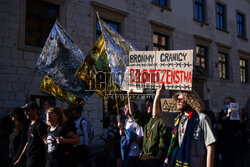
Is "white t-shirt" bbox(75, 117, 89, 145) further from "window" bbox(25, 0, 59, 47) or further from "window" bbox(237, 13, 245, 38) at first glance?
"window" bbox(237, 13, 245, 38)

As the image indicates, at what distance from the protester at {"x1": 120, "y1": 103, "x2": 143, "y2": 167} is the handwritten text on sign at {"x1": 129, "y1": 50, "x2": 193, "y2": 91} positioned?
4.42 feet

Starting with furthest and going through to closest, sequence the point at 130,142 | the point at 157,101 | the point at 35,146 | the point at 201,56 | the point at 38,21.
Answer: the point at 201,56 < the point at 38,21 < the point at 130,142 < the point at 35,146 < the point at 157,101

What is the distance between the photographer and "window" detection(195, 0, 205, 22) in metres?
18.2

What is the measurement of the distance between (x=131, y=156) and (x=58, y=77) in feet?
7.88

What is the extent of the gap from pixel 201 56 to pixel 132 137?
1310cm

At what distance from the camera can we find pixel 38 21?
10336mm

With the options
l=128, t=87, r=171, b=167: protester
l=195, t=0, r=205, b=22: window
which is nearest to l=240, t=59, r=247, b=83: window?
l=195, t=0, r=205, b=22: window

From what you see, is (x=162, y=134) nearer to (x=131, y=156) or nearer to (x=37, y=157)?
(x=131, y=156)

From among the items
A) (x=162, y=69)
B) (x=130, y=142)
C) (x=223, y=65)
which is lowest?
(x=130, y=142)

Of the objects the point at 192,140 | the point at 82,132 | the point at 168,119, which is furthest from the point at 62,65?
the point at 192,140

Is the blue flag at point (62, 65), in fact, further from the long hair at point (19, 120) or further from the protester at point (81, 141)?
the long hair at point (19, 120)

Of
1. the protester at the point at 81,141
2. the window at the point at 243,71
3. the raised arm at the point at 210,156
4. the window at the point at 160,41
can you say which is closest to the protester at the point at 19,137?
the protester at the point at 81,141

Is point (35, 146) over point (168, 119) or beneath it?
beneath

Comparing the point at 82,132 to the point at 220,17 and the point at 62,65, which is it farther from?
the point at 220,17
